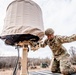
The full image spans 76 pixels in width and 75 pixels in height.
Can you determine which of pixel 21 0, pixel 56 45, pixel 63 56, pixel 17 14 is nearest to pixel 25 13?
pixel 17 14

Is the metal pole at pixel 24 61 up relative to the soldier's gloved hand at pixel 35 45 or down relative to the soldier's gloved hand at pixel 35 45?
down

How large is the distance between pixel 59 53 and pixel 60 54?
2cm

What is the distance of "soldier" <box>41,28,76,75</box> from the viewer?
6.35 ft

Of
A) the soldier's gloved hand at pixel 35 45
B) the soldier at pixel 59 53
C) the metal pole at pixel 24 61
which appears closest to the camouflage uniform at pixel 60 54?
the soldier at pixel 59 53

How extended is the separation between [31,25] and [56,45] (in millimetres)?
408

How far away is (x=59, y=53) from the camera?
209 centimetres

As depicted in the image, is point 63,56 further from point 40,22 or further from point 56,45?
point 40,22

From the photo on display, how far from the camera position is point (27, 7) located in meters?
2.04

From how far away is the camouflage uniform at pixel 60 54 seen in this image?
1939 mm

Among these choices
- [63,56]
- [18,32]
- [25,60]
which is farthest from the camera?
[25,60]

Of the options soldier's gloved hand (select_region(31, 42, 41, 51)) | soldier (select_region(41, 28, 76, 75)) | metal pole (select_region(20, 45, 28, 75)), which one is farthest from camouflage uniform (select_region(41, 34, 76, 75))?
metal pole (select_region(20, 45, 28, 75))

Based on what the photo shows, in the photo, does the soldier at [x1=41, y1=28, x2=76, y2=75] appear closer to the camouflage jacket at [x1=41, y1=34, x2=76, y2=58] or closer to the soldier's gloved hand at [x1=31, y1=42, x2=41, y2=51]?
the camouflage jacket at [x1=41, y1=34, x2=76, y2=58]

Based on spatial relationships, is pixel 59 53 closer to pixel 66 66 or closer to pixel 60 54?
pixel 60 54

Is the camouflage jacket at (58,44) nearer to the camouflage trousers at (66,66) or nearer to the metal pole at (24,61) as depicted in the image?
the camouflage trousers at (66,66)
